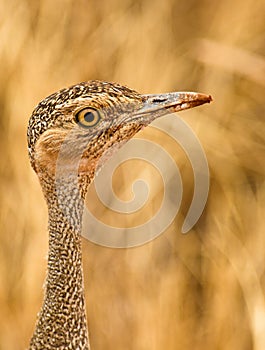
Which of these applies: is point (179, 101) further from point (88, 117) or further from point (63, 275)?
point (63, 275)

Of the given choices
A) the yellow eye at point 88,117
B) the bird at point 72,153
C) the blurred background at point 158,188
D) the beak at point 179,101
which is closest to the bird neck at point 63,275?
the bird at point 72,153

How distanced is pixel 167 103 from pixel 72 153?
225 mm

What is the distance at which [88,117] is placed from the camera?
1.64m

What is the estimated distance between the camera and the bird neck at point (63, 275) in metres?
1.68

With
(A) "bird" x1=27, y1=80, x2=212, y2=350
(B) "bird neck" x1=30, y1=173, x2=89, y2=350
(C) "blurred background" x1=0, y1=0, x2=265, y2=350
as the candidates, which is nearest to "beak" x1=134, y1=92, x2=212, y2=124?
(A) "bird" x1=27, y1=80, x2=212, y2=350

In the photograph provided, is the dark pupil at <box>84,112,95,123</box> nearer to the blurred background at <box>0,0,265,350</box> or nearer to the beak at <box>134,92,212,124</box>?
the beak at <box>134,92,212,124</box>

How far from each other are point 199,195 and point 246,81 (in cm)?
44

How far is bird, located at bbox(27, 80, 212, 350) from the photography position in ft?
5.34

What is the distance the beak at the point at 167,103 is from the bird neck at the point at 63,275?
21 cm

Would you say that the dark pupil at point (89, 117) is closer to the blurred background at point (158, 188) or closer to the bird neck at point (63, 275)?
the bird neck at point (63, 275)

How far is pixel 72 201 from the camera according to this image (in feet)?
5.51

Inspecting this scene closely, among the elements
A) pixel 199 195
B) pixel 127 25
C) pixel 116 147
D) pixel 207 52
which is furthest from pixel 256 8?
pixel 116 147

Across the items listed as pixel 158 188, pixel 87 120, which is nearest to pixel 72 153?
pixel 87 120

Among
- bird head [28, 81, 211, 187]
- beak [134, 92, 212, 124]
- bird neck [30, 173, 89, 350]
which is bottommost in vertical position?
bird neck [30, 173, 89, 350]
